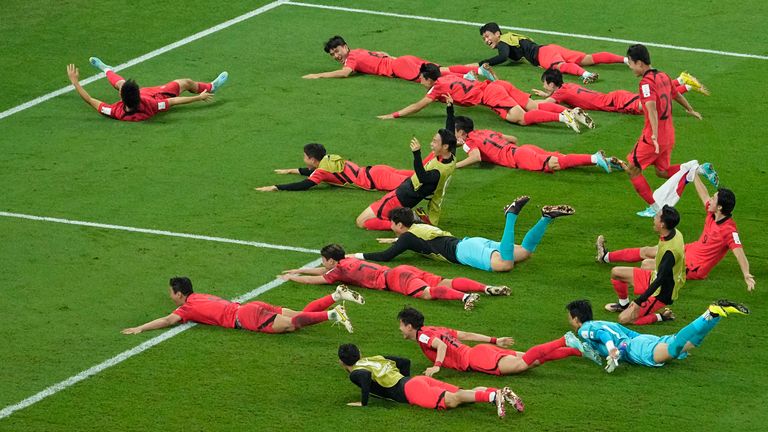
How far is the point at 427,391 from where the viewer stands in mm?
16609

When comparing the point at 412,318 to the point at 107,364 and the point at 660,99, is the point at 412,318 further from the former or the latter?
the point at 660,99

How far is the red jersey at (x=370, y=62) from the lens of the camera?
90.6ft

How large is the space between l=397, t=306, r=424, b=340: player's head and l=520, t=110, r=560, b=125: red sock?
836 cm

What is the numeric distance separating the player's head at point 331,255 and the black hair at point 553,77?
762 cm

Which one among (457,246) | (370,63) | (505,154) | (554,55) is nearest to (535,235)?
(457,246)

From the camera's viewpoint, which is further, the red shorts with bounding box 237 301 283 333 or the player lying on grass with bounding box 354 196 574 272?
the player lying on grass with bounding box 354 196 574 272

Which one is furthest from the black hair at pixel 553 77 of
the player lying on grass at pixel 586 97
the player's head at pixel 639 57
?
the player's head at pixel 639 57

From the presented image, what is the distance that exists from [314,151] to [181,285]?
188 inches

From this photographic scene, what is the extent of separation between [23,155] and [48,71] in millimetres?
4126

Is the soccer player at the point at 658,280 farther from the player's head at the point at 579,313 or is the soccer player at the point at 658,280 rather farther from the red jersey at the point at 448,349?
the red jersey at the point at 448,349

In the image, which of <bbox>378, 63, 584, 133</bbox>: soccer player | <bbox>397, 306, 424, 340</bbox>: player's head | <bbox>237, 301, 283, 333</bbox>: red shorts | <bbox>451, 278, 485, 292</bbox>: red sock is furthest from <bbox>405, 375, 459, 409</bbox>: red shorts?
<bbox>378, 63, 584, 133</bbox>: soccer player

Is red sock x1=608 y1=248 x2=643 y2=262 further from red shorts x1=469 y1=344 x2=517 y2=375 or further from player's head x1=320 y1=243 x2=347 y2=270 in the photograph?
player's head x1=320 y1=243 x2=347 y2=270

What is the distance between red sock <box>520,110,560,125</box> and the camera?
989 inches

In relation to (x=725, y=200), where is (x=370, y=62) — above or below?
below
